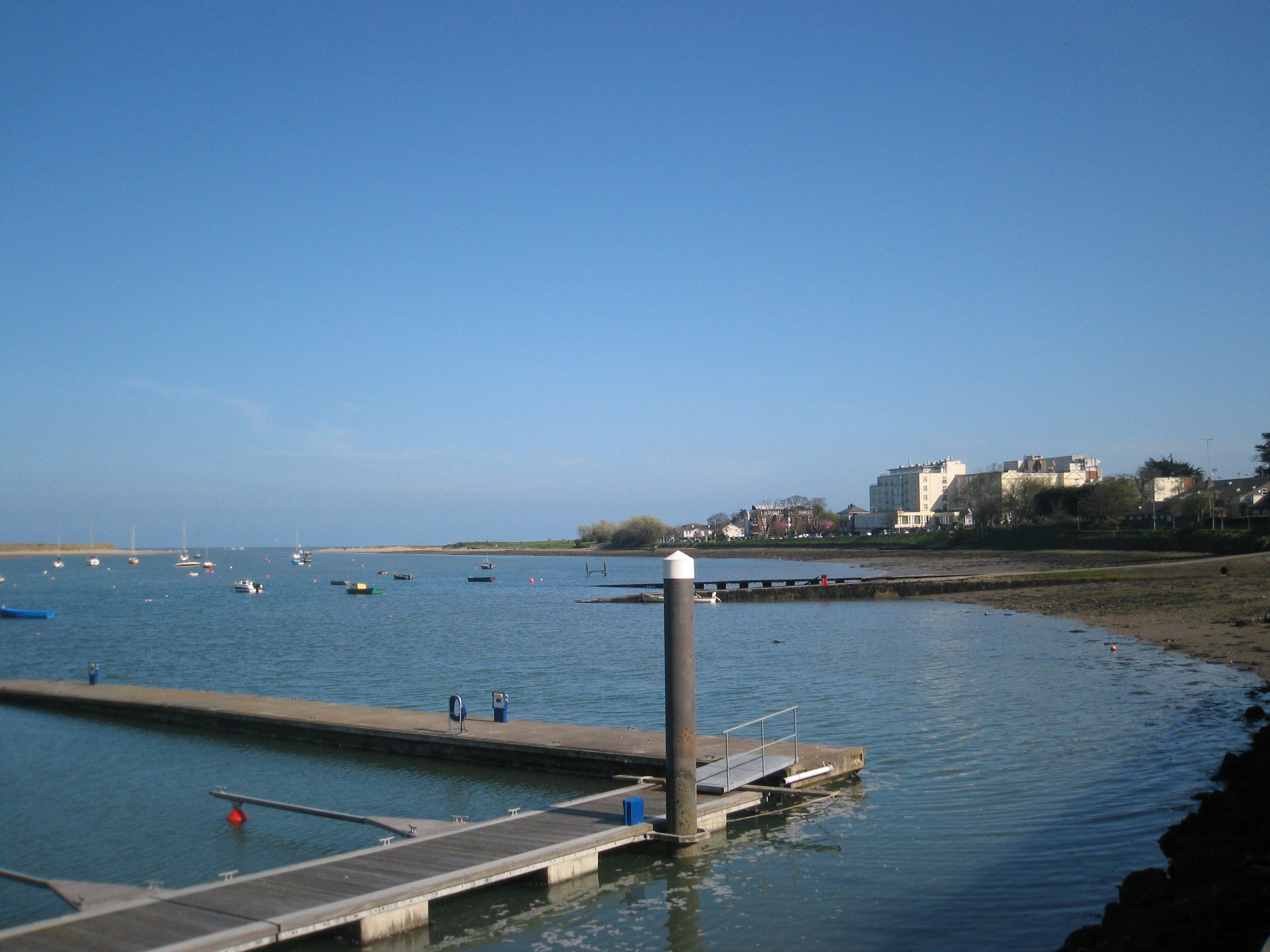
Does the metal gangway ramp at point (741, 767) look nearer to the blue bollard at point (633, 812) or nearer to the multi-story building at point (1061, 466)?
the blue bollard at point (633, 812)

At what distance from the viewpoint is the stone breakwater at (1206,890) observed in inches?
299

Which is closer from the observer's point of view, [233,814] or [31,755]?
[233,814]

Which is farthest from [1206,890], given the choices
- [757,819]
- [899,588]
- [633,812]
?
[899,588]

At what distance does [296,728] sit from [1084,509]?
103 meters

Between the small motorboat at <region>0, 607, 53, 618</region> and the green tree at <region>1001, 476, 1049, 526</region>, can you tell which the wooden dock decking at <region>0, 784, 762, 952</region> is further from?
the green tree at <region>1001, 476, 1049, 526</region>

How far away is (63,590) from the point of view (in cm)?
10431

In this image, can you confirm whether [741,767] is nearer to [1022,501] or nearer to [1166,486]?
[1022,501]

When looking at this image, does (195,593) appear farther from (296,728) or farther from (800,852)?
(800,852)

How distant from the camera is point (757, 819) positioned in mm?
15000

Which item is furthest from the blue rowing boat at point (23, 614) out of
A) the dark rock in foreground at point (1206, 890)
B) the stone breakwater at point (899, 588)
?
the dark rock in foreground at point (1206, 890)

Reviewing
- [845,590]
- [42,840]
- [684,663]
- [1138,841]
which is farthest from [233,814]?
[845,590]

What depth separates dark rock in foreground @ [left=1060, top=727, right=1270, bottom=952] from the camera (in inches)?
299

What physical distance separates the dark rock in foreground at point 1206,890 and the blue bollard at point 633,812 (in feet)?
17.3

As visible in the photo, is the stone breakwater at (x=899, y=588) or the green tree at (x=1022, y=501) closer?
the stone breakwater at (x=899, y=588)
